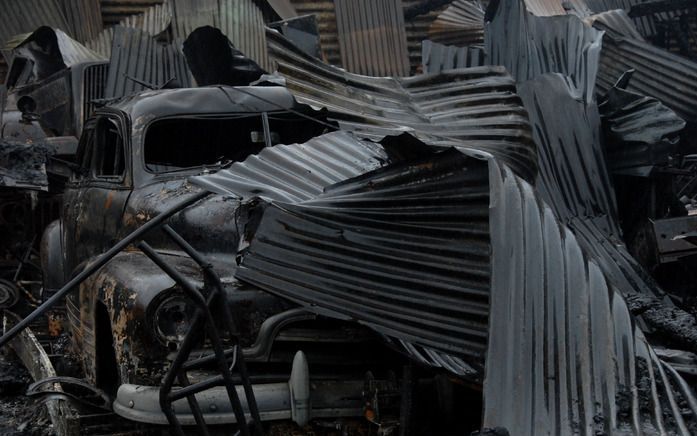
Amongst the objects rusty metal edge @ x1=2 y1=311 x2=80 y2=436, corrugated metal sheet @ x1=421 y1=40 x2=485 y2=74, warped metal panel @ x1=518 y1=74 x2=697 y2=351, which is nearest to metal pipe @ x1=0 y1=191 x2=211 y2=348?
rusty metal edge @ x1=2 y1=311 x2=80 y2=436

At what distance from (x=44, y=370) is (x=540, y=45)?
169 inches

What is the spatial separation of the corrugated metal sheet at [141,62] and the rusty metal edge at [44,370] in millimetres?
3558

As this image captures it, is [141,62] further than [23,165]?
Yes

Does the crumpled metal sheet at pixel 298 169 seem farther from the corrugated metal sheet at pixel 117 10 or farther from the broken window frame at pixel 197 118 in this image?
the corrugated metal sheet at pixel 117 10

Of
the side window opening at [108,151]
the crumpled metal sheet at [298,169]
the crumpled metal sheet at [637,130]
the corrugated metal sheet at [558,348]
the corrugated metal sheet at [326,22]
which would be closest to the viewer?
the corrugated metal sheet at [558,348]

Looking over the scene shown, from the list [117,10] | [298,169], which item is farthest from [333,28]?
[298,169]

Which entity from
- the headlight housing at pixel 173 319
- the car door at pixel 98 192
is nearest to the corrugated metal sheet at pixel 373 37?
the car door at pixel 98 192

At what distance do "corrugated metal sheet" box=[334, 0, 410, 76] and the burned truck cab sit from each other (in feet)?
22.9

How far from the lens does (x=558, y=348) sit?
9.41 ft

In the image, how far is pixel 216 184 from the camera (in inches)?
126

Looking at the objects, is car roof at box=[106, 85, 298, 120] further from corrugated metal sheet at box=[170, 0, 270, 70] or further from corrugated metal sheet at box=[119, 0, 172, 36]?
corrugated metal sheet at box=[119, 0, 172, 36]

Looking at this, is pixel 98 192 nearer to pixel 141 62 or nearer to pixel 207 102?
pixel 207 102

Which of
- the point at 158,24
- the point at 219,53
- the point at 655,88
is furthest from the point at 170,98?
the point at 158,24

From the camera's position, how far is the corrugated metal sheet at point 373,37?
12430 millimetres
